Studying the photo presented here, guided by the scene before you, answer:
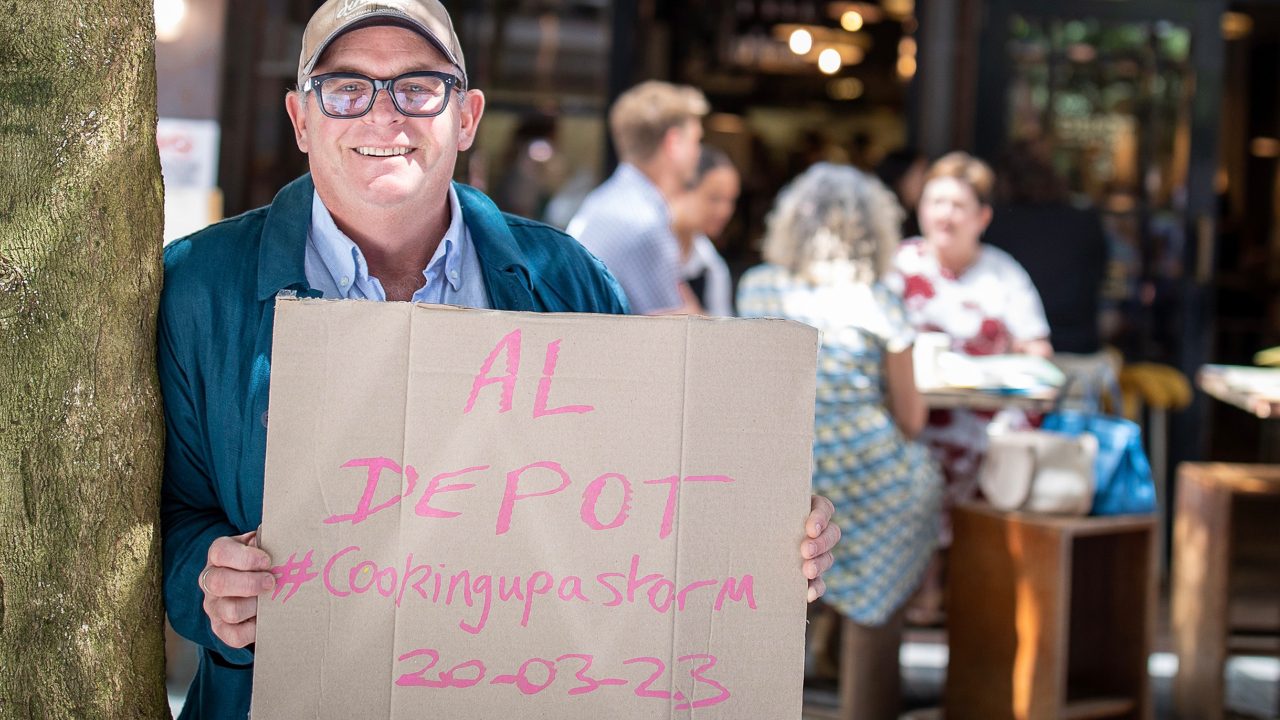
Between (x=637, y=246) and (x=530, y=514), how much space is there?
8.92 feet

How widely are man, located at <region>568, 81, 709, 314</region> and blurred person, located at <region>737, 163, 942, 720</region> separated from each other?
365mm

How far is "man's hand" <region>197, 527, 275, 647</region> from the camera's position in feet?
4.22

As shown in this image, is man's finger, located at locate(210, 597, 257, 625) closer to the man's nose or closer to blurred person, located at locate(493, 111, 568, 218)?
the man's nose

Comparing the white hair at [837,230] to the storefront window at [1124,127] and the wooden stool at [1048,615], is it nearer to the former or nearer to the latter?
the wooden stool at [1048,615]

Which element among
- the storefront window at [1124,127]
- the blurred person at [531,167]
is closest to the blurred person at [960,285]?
the storefront window at [1124,127]

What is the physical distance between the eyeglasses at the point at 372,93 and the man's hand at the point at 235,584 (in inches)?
19.5

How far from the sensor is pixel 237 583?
1305 millimetres

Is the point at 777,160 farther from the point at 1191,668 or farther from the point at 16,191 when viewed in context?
the point at 16,191

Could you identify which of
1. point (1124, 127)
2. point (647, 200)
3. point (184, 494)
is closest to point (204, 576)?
point (184, 494)

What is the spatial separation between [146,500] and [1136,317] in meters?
5.31

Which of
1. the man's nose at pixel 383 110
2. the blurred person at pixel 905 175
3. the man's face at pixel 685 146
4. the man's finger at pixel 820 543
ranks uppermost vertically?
the blurred person at pixel 905 175

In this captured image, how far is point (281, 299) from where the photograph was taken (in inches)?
50.7

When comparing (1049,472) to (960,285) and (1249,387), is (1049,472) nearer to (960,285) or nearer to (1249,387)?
(1249,387)

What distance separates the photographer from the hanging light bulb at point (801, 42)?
852cm
